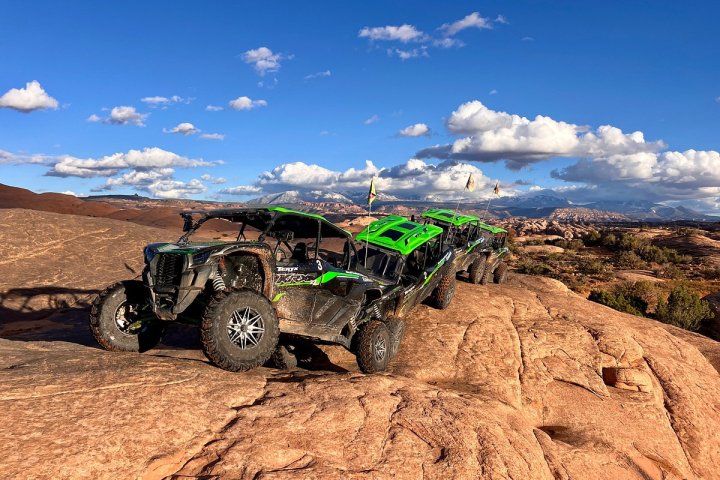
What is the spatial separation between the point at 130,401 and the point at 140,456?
31.3 inches

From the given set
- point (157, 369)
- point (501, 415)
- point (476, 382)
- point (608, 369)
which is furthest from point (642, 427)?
point (157, 369)

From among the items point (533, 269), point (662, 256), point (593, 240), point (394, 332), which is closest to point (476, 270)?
point (394, 332)

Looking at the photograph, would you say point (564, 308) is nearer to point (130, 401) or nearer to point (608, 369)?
point (608, 369)

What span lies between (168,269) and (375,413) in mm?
3178

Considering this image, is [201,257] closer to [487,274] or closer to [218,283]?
[218,283]

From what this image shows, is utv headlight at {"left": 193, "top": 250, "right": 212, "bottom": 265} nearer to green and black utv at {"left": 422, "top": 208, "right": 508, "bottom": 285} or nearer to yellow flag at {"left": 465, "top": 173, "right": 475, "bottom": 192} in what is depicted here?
green and black utv at {"left": 422, "top": 208, "right": 508, "bottom": 285}

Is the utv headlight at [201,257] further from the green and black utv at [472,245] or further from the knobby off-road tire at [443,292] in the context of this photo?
the green and black utv at [472,245]

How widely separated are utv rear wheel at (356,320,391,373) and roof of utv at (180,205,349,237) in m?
1.73

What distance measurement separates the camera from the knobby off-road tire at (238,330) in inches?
201

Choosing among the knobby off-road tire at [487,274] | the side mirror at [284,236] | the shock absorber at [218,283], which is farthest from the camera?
the knobby off-road tire at [487,274]

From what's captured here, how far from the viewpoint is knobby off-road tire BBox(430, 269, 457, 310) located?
10.6 m

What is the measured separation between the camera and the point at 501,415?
543 centimetres

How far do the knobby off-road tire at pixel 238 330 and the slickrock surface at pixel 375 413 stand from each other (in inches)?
9.0

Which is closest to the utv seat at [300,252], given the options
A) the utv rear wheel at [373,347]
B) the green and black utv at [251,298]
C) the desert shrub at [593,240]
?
the green and black utv at [251,298]
